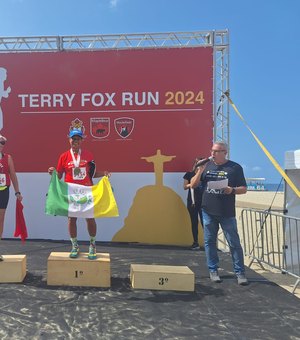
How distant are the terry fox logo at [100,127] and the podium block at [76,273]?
3171mm

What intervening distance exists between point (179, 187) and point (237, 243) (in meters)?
2.46

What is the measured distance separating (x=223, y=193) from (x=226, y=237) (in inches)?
21.3

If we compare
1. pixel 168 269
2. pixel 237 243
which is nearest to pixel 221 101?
pixel 237 243

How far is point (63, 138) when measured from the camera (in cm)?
677

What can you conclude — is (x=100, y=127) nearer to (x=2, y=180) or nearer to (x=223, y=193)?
(x=2, y=180)

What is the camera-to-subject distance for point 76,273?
3.99 meters

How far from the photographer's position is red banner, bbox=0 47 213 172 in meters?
6.63

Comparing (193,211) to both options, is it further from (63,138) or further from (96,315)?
(96,315)

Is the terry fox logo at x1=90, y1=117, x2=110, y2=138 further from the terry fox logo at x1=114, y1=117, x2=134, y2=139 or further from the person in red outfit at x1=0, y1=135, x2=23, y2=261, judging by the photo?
the person in red outfit at x1=0, y1=135, x2=23, y2=261

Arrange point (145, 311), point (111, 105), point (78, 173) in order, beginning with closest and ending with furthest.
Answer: point (145, 311) → point (78, 173) → point (111, 105)

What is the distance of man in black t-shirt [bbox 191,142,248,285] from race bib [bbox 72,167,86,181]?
1.31 metres

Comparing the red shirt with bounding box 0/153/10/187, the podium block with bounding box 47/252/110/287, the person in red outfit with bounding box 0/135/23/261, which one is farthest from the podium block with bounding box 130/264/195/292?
the red shirt with bounding box 0/153/10/187

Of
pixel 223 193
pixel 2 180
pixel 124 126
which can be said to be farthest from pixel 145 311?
pixel 124 126

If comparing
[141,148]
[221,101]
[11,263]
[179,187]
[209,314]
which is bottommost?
[209,314]
